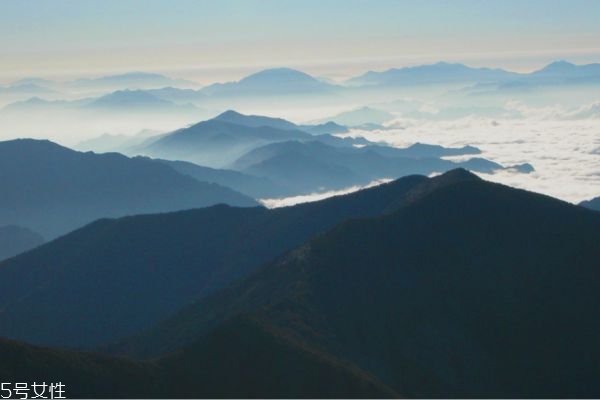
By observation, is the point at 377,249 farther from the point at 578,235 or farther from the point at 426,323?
the point at 578,235

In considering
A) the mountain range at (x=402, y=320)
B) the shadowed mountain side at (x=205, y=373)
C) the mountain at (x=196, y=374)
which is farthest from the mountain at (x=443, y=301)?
the mountain at (x=196, y=374)

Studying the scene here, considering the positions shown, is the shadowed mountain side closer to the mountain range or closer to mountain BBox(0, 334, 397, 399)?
mountain BBox(0, 334, 397, 399)

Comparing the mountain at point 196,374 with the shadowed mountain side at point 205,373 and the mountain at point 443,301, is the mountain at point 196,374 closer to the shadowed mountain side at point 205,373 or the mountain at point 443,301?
the shadowed mountain side at point 205,373

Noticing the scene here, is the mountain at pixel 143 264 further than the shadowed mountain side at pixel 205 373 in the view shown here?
Yes

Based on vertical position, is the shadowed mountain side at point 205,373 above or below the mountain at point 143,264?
above

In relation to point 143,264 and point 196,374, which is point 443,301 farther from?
point 143,264

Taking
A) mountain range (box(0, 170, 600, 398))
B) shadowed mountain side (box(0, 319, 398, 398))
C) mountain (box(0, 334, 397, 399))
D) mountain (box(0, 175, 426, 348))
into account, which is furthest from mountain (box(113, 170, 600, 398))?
mountain (box(0, 175, 426, 348))

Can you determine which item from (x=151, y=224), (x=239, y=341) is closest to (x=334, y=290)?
(x=239, y=341)
